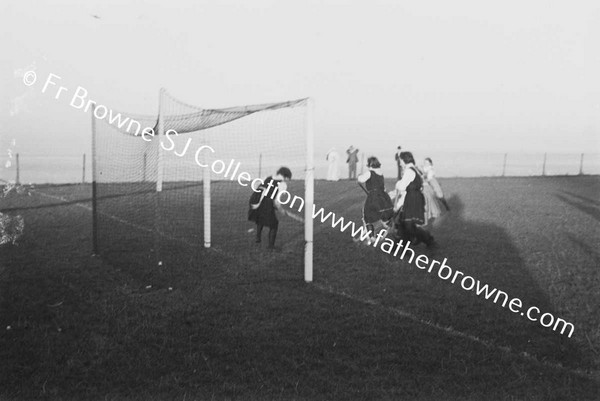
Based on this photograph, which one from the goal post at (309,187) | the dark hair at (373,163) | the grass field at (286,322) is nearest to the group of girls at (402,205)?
the dark hair at (373,163)

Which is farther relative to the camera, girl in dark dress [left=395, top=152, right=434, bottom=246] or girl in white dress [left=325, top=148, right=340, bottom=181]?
girl in white dress [left=325, top=148, right=340, bottom=181]

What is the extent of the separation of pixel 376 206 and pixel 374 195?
0.21 m

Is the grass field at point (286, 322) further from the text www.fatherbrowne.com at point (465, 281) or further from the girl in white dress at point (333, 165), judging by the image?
the girl in white dress at point (333, 165)

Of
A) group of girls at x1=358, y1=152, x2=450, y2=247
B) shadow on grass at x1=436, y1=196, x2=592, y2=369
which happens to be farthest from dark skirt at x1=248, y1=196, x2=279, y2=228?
shadow on grass at x1=436, y1=196, x2=592, y2=369

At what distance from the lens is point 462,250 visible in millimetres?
9953

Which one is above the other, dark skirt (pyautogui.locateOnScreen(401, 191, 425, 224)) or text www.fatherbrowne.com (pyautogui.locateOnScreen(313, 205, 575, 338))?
dark skirt (pyautogui.locateOnScreen(401, 191, 425, 224))

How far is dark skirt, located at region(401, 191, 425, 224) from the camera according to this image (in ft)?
30.1

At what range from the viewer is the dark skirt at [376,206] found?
9656mm

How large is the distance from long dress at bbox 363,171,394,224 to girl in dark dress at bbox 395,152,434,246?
41cm

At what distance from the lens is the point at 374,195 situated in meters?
9.65

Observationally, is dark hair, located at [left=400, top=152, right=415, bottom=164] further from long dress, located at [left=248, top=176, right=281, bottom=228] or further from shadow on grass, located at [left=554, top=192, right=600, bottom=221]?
shadow on grass, located at [left=554, top=192, right=600, bottom=221]

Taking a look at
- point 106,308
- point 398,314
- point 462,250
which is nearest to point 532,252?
point 462,250

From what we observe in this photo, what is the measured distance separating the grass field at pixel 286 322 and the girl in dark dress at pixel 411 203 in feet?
1.98

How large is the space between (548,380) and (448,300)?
233cm
